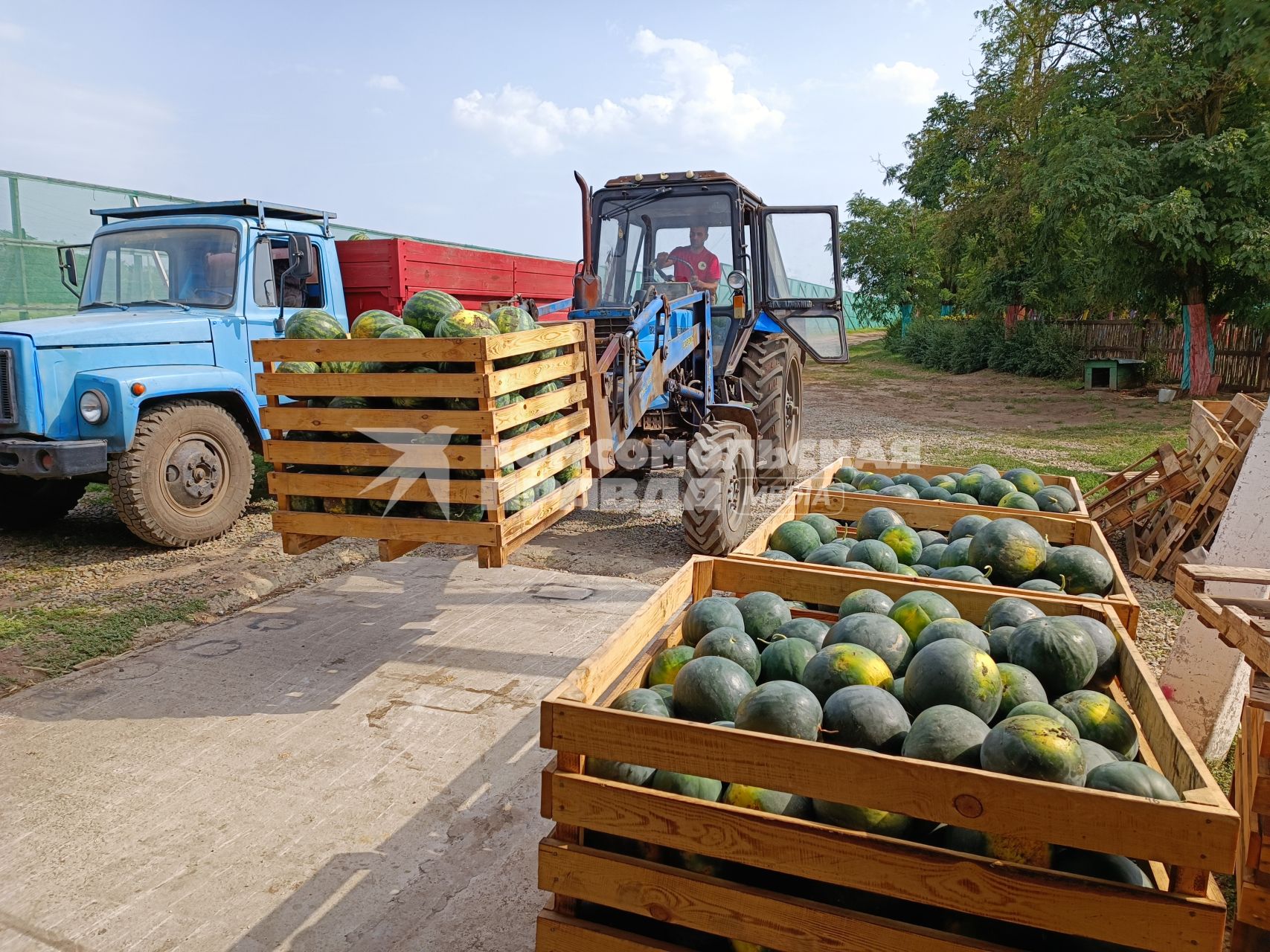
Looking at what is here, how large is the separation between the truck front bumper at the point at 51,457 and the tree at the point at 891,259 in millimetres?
29419

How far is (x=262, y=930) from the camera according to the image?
261 cm

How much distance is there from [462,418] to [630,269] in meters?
3.93

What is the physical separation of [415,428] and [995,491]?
2.81 meters

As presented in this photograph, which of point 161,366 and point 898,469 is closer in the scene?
point 898,469

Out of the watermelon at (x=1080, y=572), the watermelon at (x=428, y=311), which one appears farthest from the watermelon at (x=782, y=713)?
the watermelon at (x=428, y=311)

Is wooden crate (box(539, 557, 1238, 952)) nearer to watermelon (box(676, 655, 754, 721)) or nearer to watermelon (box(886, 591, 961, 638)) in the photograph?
watermelon (box(676, 655, 754, 721))

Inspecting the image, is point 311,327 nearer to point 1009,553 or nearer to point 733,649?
point 733,649

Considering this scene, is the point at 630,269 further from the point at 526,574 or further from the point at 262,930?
the point at 262,930

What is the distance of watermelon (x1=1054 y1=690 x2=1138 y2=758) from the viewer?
2.04 m

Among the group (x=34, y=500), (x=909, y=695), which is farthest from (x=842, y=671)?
(x=34, y=500)

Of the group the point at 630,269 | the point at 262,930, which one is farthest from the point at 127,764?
the point at 630,269

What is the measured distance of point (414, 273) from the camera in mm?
8336

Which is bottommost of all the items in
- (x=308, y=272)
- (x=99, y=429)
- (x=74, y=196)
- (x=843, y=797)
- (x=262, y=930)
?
(x=262, y=930)

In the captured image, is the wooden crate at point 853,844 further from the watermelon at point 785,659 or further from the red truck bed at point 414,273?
the red truck bed at point 414,273
